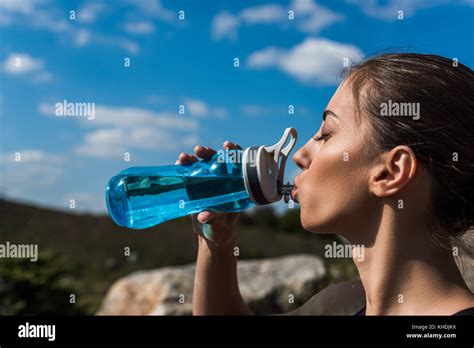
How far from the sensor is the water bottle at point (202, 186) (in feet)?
7.38

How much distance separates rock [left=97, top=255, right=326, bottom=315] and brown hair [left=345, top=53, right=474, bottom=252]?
4.79 m

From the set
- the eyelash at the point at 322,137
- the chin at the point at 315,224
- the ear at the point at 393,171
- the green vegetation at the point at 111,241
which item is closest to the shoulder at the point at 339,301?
the chin at the point at 315,224


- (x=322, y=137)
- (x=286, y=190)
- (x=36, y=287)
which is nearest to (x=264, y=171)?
(x=286, y=190)

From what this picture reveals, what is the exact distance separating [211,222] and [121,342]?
643 millimetres

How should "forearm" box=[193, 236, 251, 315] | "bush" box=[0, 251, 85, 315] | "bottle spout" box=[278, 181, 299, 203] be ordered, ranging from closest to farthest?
"bottle spout" box=[278, 181, 299, 203], "forearm" box=[193, 236, 251, 315], "bush" box=[0, 251, 85, 315]

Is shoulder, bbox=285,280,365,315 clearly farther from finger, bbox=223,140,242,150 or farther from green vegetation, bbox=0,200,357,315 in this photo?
green vegetation, bbox=0,200,357,315

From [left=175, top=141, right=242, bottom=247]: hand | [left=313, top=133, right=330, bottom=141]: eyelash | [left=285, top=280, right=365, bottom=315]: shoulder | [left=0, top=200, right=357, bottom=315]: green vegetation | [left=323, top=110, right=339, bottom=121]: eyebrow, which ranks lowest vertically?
[left=0, top=200, right=357, bottom=315]: green vegetation

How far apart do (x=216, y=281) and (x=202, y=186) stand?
0.42 meters

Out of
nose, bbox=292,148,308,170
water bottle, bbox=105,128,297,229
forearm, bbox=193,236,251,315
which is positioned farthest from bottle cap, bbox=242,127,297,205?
forearm, bbox=193,236,251,315

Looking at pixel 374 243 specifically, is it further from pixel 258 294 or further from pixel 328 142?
pixel 258 294

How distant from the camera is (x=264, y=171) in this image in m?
2.24

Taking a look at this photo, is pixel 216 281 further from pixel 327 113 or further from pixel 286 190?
pixel 327 113

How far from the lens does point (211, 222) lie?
2494 mm

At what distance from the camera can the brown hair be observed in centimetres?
192
